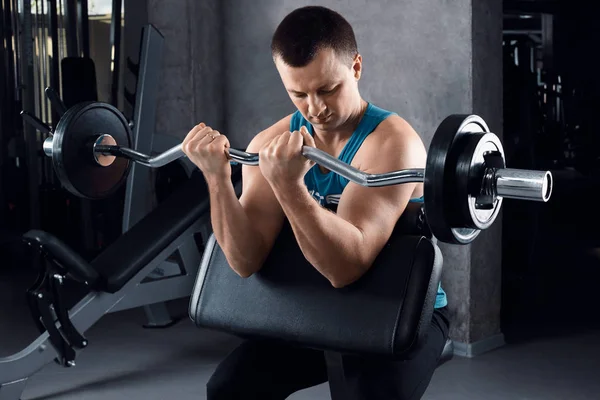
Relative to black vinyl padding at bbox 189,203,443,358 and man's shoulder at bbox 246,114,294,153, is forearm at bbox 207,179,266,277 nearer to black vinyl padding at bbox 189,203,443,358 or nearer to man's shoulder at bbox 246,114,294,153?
black vinyl padding at bbox 189,203,443,358

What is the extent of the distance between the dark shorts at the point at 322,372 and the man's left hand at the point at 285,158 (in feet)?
1.04

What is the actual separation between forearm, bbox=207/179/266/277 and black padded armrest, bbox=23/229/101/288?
1.31 meters

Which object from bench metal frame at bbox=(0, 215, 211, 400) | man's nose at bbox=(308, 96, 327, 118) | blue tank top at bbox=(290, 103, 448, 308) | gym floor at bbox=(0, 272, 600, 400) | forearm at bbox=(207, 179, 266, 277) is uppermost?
man's nose at bbox=(308, 96, 327, 118)

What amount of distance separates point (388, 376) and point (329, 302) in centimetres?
16

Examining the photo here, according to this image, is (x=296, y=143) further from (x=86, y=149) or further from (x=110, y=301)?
(x=110, y=301)

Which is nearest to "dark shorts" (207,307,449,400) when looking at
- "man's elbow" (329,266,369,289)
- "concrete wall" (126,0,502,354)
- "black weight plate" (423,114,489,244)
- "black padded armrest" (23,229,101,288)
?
"man's elbow" (329,266,369,289)

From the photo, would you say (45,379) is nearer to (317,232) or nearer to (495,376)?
(495,376)

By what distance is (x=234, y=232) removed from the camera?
54.2 inches

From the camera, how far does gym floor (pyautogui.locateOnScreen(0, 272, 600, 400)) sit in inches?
Result: 103

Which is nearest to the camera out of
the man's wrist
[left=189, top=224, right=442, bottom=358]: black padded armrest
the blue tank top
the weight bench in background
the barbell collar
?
the barbell collar

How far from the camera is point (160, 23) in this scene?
3838 mm

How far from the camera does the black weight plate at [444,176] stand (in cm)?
111

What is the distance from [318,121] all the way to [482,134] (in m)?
0.35

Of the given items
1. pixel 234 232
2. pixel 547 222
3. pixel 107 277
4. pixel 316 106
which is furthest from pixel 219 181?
pixel 547 222
